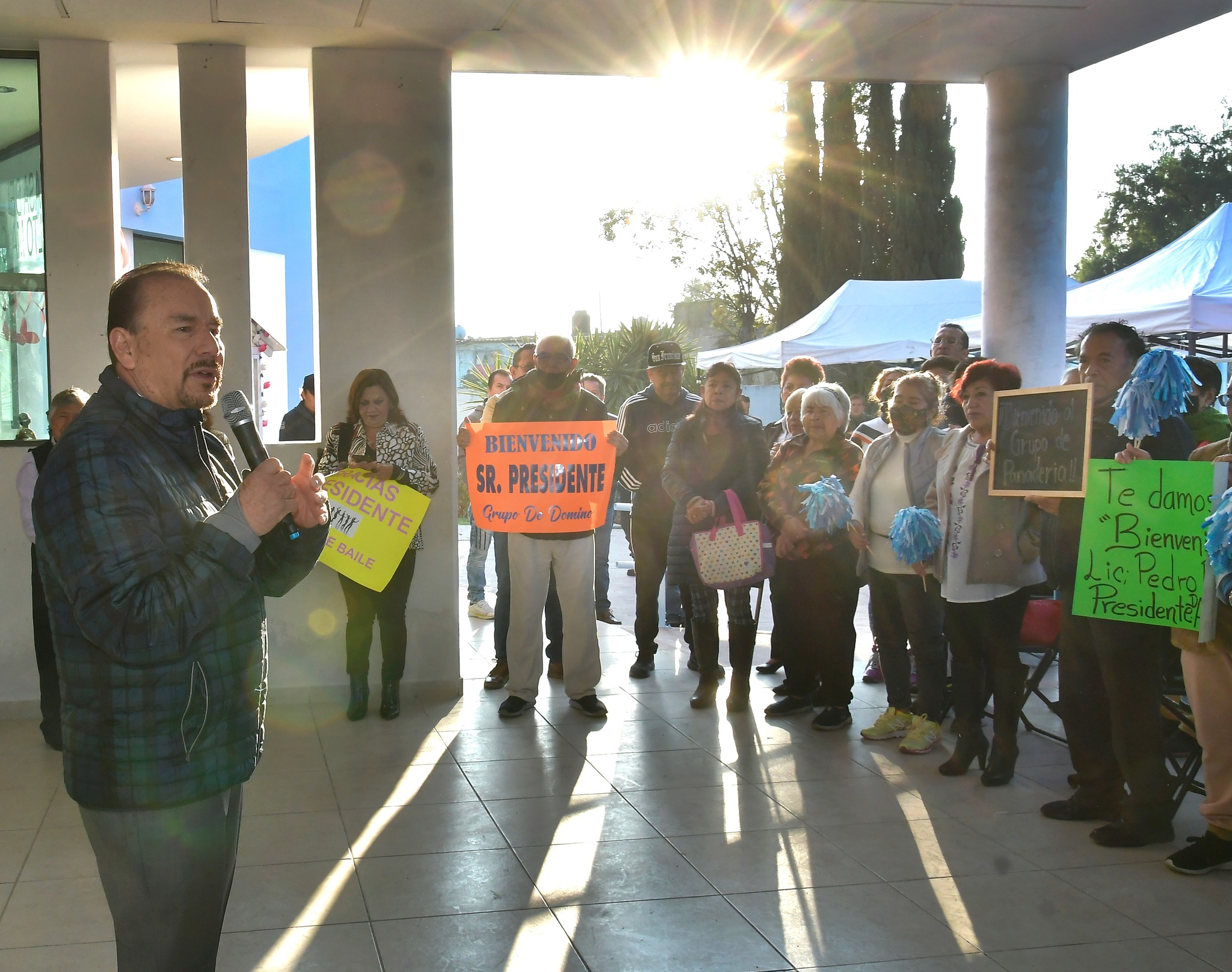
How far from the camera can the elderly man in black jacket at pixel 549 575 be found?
6863 millimetres

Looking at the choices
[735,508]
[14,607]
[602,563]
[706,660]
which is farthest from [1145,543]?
[14,607]

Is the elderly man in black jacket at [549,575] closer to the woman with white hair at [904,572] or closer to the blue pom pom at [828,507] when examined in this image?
the blue pom pom at [828,507]

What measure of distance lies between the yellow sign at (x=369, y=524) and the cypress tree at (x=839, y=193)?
26477mm

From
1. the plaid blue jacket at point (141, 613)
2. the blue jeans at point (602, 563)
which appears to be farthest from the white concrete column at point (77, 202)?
the plaid blue jacket at point (141, 613)

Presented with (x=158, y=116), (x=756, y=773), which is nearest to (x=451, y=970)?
(x=756, y=773)

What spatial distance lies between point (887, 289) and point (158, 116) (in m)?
10.6

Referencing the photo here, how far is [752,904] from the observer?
4129 millimetres

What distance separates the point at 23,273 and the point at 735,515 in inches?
181

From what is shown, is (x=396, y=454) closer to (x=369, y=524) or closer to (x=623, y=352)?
(x=369, y=524)

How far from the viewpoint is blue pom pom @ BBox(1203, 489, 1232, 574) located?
3965mm

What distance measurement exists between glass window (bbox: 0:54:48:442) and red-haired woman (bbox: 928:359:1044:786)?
541cm

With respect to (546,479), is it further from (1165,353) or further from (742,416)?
(1165,353)

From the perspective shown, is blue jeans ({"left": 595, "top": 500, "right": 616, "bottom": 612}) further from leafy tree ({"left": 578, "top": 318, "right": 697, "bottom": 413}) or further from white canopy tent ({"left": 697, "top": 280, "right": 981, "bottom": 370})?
leafy tree ({"left": 578, "top": 318, "right": 697, "bottom": 413})

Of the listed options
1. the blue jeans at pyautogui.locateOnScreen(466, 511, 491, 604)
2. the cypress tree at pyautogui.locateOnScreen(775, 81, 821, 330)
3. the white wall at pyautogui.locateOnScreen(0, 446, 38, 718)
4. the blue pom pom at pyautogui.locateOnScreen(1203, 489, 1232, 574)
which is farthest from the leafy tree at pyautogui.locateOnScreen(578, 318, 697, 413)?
the blue pom pom at pyautogui.locateOnScreen(1203, 489, 1232, 574)
